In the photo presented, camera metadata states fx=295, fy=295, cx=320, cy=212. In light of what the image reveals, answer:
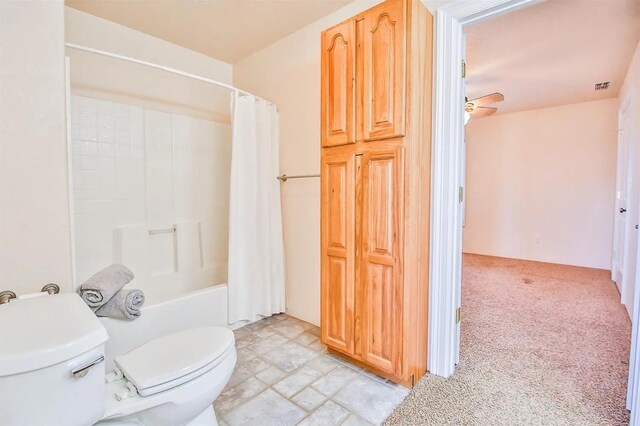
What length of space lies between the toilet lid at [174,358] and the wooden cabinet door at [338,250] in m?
0.70

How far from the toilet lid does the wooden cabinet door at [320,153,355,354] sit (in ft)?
2.29

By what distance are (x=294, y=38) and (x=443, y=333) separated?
2.40 meters

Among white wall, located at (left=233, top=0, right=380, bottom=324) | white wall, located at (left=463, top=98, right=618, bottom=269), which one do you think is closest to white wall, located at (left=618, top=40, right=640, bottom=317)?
white wall, located at (left=463, top=98, right=618, bottom=269)

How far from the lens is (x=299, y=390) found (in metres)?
1.57

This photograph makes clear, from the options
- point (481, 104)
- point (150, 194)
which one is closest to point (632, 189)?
point (481, 104)

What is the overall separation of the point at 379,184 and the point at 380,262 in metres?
0.42

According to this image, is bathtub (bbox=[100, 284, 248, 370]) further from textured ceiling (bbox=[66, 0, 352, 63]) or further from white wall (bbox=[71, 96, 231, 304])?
textured ceiling (bbox=[66, 0, 352, 63])

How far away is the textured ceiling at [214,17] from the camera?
2.03 m

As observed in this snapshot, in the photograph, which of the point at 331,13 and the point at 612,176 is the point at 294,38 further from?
the point at 612,176

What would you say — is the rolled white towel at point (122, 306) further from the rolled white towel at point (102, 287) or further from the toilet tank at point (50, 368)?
the toilet tank at point (50, 368)

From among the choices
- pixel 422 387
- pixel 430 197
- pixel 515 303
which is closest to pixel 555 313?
pixel 515 303

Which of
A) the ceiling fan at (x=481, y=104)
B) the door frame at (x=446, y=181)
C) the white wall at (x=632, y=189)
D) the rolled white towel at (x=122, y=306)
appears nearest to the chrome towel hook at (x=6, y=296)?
the rolled white towel at (x=122, y=306)

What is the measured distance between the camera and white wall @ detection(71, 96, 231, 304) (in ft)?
7.01

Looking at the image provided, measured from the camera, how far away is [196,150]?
106 inches
